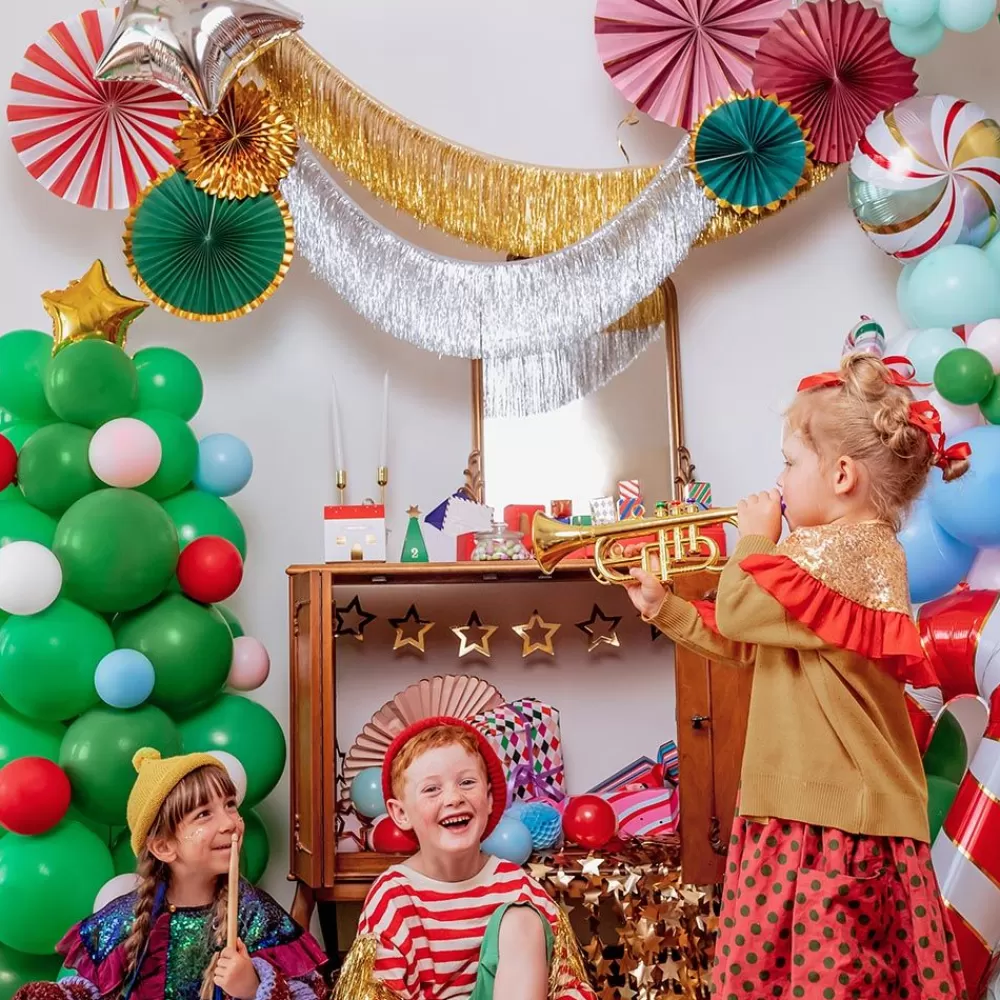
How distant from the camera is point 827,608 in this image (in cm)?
200

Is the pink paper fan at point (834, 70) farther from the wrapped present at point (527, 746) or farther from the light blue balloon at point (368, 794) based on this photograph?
the light blue balloon at point (368, 794)

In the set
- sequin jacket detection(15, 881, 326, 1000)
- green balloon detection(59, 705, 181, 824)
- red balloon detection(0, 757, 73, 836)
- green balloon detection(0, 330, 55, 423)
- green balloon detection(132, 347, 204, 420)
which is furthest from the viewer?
green balloon detection(132, 347, 204, 420)

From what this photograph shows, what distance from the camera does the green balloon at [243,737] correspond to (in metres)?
2.93

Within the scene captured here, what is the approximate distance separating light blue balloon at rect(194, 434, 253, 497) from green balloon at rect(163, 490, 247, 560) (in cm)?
3

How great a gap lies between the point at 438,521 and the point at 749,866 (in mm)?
1434

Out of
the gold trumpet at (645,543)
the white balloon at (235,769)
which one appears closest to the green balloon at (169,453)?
the white balloon at (235,769)

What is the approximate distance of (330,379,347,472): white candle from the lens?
3365 millimetres

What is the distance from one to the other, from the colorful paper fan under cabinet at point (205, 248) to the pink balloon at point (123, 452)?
0.48 metres

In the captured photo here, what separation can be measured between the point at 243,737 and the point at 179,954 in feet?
2.23

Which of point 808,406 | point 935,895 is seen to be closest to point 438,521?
point 808,406

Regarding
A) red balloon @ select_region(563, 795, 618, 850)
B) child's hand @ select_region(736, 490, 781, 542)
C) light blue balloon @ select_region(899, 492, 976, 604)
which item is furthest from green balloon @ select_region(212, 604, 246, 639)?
light blue balloon @ select_region(899, 492, 976, 604)

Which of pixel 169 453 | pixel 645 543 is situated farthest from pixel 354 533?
pixel 645 543

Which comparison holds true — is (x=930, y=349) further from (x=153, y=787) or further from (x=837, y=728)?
(x=153, y=787)

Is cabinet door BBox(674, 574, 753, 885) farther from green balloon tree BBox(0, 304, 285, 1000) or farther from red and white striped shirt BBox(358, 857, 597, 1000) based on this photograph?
green balloon tree BBox(0, 304, 285, 1000)
